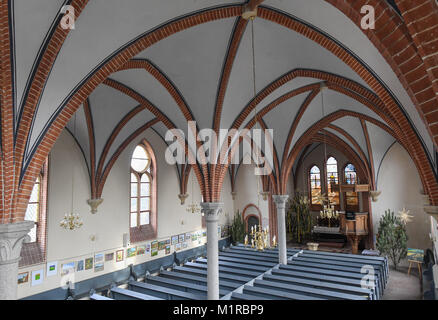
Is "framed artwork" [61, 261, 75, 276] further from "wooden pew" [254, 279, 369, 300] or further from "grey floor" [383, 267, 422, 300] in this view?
"grey floor" [383, 267, 422, 300]

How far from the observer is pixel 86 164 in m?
11.9

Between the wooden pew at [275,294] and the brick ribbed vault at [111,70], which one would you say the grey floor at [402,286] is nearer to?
the wooden pew at [275,294]

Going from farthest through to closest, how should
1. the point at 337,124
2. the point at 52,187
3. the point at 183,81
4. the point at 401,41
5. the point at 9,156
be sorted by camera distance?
the point at 337,124, the point at 52,187, the point at 183,81, the point at 9,156, the point at 401,41

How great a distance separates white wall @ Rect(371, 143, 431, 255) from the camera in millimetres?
15453

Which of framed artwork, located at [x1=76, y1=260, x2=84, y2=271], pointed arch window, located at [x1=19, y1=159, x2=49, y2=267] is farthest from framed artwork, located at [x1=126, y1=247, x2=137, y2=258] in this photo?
pointed arch window, located at [x1=19, y1=159, x2=49, y2=267]

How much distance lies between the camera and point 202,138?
9.06 meters

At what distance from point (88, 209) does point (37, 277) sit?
9.73 ft

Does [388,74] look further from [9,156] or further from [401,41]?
[9,156]

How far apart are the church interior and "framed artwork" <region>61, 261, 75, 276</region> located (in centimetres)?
13

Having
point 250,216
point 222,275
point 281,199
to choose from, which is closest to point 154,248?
point 222,275

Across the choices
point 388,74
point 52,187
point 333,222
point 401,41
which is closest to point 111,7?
point 401,41

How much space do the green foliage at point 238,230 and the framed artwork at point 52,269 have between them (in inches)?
469

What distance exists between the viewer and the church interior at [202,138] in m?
4.80

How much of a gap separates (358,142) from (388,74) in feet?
37.1
